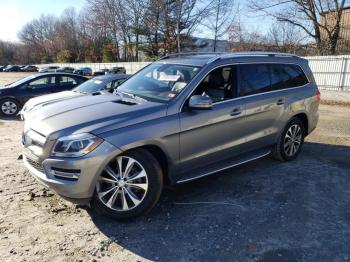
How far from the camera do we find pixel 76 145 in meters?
3.41

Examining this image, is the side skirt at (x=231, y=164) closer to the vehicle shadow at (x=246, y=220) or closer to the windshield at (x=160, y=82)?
the vehicle shadow at (x=246, y=220)

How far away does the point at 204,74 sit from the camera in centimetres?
439

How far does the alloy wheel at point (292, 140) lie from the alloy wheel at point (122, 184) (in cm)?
306

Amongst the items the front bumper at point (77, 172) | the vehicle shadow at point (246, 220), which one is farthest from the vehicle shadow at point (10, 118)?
the front bumper at point (77, 172)

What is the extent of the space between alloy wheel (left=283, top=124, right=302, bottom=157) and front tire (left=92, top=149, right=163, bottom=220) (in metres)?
2.88

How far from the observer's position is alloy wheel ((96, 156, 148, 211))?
3.63 metres

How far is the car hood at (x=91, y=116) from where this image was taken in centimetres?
352

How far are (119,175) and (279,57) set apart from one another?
3.60 metres

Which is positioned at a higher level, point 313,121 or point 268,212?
point 313,121

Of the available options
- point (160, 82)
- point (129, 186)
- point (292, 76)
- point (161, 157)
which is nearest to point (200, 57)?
point (160, 82)

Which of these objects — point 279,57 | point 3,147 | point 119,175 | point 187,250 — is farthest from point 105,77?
point 187,250

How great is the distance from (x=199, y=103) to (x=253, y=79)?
4.87 ft

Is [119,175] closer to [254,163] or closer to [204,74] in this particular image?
[204,74]

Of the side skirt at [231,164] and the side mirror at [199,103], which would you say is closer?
the side mirror at [199,103]
